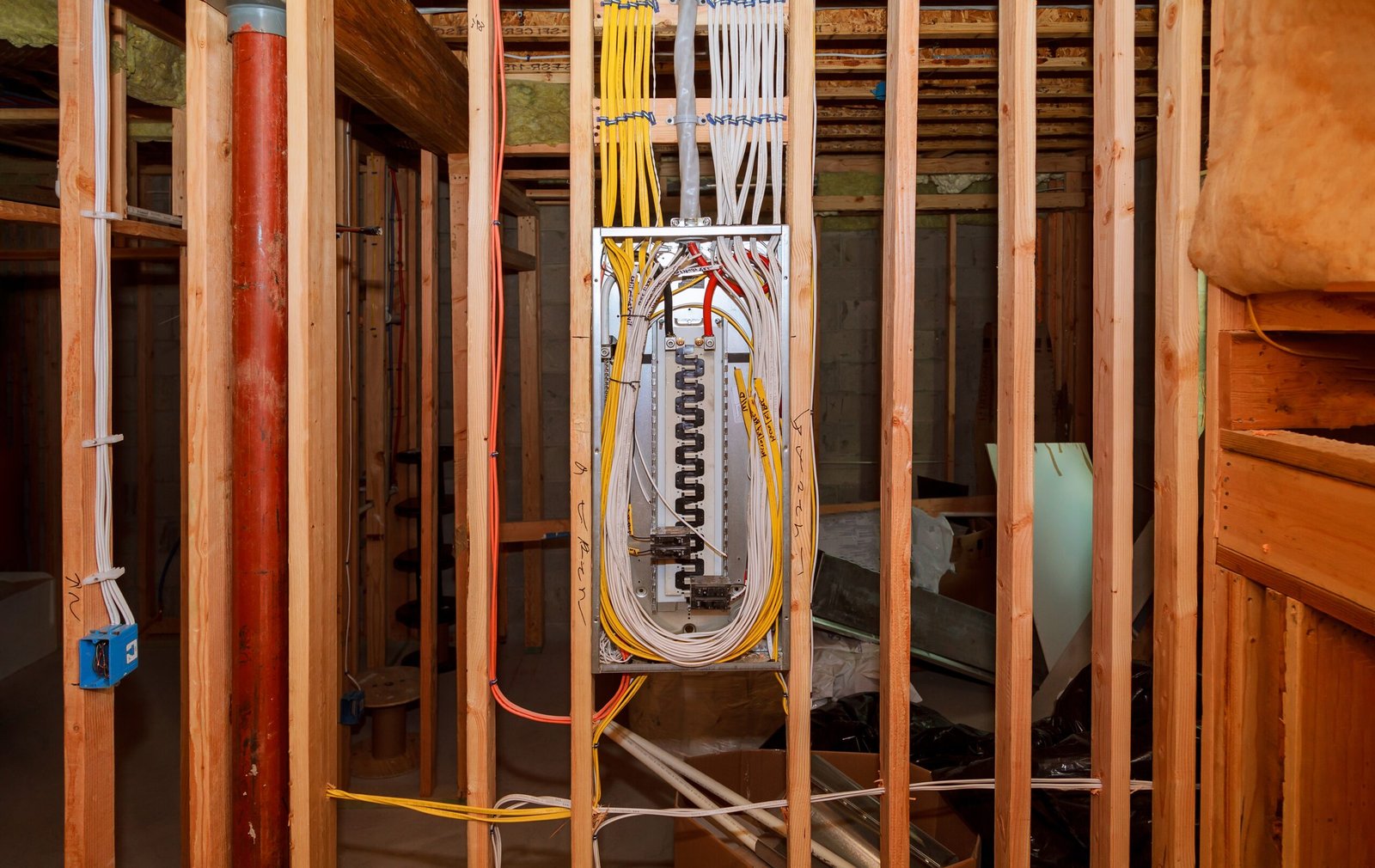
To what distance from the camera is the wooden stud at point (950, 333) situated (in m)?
5.01

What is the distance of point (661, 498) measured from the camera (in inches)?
72.2

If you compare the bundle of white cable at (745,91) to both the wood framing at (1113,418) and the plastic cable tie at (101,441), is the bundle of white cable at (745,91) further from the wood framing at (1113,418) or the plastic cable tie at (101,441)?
the plastic cable tie at (101,441)

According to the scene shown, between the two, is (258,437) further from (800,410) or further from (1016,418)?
(1016,418)

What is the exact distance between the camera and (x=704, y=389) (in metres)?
1.84

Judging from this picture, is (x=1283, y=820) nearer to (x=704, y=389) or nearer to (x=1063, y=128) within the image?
(x=704, y=389)

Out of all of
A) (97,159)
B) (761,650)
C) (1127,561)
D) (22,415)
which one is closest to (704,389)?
(761,650)

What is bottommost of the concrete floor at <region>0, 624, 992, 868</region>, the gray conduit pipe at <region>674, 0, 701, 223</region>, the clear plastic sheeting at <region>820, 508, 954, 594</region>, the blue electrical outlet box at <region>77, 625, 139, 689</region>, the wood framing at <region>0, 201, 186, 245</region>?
the concrete floor at <region>0, 624, 992, 868</region>

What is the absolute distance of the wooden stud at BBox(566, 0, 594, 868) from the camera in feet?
5.66

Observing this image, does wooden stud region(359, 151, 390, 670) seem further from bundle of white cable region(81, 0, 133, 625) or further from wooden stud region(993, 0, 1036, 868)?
wooden stud region(993, 0, 1036, 868)

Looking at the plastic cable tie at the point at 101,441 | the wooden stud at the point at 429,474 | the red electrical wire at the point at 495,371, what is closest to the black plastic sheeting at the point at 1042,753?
the wooden stud at the point at 429,474

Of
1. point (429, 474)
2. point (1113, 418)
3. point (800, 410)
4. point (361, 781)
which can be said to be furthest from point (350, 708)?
point (1113, 418)

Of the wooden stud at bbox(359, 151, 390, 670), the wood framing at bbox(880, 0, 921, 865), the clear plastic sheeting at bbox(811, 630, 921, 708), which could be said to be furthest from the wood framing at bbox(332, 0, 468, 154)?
the clear plastic sheeting at bbox(811, 630, 921, 708)

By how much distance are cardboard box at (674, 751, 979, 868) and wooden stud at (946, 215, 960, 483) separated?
112 inches

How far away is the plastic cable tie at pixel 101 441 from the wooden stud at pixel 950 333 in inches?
164
